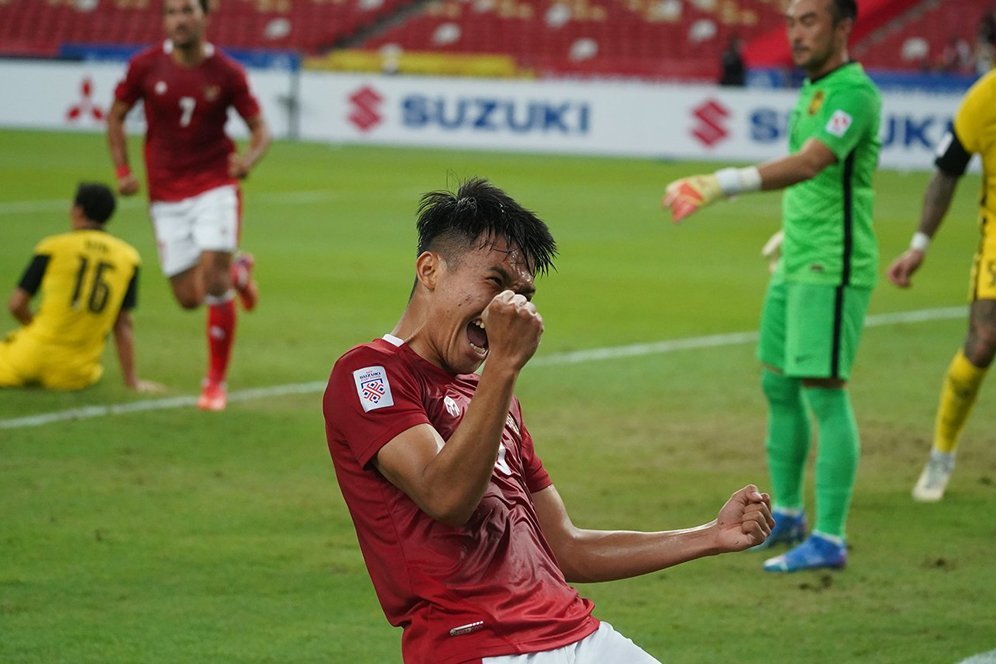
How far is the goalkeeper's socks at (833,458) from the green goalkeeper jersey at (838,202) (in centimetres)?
47

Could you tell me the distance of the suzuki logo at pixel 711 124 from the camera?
27009 mm

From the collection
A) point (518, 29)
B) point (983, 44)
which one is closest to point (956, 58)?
point (983, 44)

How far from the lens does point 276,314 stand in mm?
12141

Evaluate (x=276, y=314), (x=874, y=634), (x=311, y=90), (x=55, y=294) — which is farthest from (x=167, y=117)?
(x=311, y=90)

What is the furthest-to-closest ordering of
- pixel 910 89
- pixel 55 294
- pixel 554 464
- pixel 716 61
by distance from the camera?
pixel 716 61 < pixel 910 89 < pixel 55 294 < pixel 554 464

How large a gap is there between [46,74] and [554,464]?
80.7 feet

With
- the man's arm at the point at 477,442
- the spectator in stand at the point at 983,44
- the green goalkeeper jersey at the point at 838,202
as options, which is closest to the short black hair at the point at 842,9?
the green goalkeeper jersey at the point at 838,202

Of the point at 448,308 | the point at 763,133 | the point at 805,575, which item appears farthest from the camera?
the point at 763,133

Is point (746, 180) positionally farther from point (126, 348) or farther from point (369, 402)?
point (126, 348)

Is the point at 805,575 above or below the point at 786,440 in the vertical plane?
below

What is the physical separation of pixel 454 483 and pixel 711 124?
24.8m

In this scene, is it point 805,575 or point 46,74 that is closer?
point 805,575

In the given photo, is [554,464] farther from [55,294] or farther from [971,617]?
[55,294]

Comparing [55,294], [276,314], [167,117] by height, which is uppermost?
[167,117]
